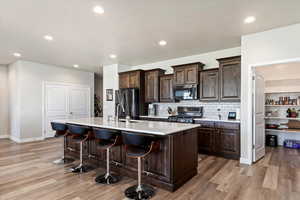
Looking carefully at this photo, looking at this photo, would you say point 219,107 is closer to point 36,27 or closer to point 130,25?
point 130,25

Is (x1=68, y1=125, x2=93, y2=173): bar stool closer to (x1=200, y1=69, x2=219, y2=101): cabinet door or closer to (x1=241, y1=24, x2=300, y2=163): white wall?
(x1=200, y1=69, x2=219, y2=101): cabinet door

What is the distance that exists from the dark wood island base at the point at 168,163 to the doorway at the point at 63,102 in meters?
4.38

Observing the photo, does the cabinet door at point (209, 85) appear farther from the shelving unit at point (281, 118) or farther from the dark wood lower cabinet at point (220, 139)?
the shelving unit at point (281, 118)

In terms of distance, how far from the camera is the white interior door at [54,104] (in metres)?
6.36

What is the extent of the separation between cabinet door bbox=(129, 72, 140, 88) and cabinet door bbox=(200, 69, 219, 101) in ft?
7.20

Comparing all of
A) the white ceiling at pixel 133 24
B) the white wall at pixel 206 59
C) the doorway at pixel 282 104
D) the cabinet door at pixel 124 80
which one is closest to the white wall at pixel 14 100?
the white ceiling at pixel 133 24

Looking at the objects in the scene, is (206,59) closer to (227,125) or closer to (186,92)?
(186,92)

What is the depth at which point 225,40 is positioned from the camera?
3967mm

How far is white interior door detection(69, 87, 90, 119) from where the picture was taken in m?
7.07

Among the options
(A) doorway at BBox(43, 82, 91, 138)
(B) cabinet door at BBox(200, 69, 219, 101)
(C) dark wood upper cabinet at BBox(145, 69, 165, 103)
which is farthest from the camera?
(A) doorway at BBox(43, 82, 91, 138)

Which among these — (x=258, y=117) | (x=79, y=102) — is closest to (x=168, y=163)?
(x=258, y=117)

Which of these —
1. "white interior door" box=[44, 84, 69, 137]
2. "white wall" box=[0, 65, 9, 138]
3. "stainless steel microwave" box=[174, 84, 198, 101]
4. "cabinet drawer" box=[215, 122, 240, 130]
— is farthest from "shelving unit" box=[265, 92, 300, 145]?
"white wall" box=[0, 65, 9, 138]

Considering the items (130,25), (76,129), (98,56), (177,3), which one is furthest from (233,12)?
(98,56)

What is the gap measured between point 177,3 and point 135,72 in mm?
3591
